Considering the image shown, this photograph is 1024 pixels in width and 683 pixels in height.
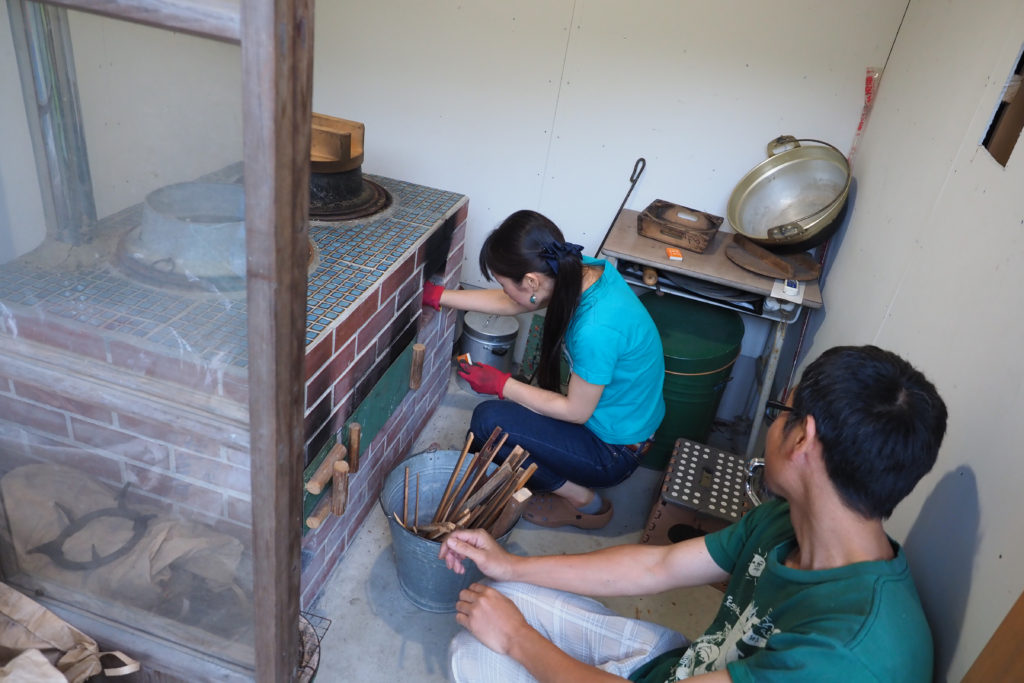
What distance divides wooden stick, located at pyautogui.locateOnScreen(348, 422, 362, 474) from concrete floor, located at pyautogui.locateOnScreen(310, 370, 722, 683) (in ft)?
1.29

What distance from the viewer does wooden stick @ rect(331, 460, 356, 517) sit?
1.81 meters

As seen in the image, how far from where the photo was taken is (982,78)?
5.71 feet

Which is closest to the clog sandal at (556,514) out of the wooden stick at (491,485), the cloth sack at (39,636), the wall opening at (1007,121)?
the wooden stick at (491,485)

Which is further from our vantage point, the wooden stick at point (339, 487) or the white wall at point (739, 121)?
the wooden stick at point (339, 487)

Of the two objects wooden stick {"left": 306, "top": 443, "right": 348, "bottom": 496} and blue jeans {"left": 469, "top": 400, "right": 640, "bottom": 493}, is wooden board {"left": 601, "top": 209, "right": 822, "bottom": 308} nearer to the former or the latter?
blue jeans {"left": 469, "top": 400, "right": 640, "bottom": 493}

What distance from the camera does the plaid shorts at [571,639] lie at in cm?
149

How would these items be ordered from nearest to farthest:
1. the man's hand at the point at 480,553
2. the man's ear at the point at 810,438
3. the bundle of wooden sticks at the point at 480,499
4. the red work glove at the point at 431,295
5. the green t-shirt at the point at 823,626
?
the green t-shirt at the point at 823,626 < the man's ear at the point at 810,438 < the man's hand at the point at 480,553 < the bundle of wooden sticks at the point at 480,499 < the red work glove at the point at 431,295

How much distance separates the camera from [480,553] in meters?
1.61

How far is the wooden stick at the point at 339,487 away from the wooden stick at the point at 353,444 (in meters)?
0.08

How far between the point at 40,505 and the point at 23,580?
0.60 ft

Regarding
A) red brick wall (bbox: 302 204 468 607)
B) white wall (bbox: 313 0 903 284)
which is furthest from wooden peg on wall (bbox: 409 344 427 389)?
white wall (bbox: 313 0 903 284)

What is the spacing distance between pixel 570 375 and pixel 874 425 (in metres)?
1.29

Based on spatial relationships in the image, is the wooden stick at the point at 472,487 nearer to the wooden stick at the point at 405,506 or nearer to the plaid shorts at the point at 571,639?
the wooden stick at the point at 405,506

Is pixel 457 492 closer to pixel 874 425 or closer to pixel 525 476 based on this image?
pixel 525 476
